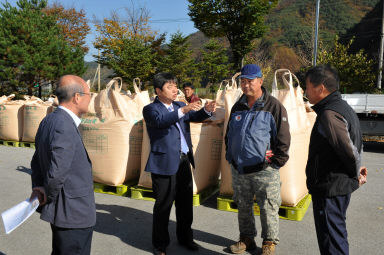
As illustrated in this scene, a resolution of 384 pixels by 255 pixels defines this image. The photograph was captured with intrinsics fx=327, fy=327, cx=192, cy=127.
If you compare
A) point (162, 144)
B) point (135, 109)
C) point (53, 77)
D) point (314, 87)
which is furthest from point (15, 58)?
point (314, 87)

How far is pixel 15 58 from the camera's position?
14.5 meters

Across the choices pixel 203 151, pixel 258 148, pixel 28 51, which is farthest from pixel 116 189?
pixel 28 51

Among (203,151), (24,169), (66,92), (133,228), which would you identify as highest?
(66,92)

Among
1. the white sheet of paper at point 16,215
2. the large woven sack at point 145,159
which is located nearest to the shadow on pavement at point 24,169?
the large woven sack at point 145,159

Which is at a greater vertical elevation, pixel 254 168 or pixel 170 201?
pixel 254 168

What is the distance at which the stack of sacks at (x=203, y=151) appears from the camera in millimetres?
4277

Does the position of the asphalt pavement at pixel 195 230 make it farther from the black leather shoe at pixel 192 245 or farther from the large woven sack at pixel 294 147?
the large woven sack at pixel 294 147

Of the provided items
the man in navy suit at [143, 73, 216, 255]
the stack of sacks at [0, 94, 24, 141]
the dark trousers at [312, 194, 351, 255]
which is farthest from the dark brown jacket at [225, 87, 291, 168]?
the stack of sacks at [0, 94, 24, 141]

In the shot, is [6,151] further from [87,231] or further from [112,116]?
[87,231]

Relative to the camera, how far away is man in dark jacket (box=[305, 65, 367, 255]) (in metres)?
2.12

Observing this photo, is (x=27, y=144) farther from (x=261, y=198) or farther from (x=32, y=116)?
(x=261, y=198)

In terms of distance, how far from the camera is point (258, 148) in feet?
9.11

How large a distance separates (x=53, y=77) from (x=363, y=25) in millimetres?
38160

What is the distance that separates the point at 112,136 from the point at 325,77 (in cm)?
310
